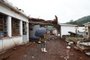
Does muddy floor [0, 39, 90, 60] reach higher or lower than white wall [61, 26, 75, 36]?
lower

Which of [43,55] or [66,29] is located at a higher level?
[66,29]

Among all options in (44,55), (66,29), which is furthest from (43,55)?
(66,29)

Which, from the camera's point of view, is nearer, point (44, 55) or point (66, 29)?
point (44, 55)

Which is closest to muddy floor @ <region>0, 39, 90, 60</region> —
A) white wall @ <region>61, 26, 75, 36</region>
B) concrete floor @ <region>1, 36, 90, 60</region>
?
concrete floor @ <region>1, 36, 90, 60</region>

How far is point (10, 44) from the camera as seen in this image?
15305 mm

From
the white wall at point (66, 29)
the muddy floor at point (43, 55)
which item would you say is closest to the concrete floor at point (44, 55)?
the muddy floor at point (43, 55)

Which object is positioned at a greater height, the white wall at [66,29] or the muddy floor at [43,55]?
the white wall at [66,29]

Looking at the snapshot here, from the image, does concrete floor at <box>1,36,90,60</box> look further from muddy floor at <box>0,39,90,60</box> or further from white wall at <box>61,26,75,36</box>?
white wall at <box>61,26,75,36</box>

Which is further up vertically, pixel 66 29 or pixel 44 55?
pixel 66 29

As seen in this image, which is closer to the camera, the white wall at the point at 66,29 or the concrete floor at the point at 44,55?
the concrete floor at the point at 44,55

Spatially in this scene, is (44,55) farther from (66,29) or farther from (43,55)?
(66,29)

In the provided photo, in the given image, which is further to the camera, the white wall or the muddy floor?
the white wall

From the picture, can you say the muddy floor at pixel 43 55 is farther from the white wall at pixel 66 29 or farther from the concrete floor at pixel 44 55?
Result: the white wall at pixel 66 29

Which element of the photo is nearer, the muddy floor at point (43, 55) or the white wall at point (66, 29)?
the muddy floor at point (43, 55)
